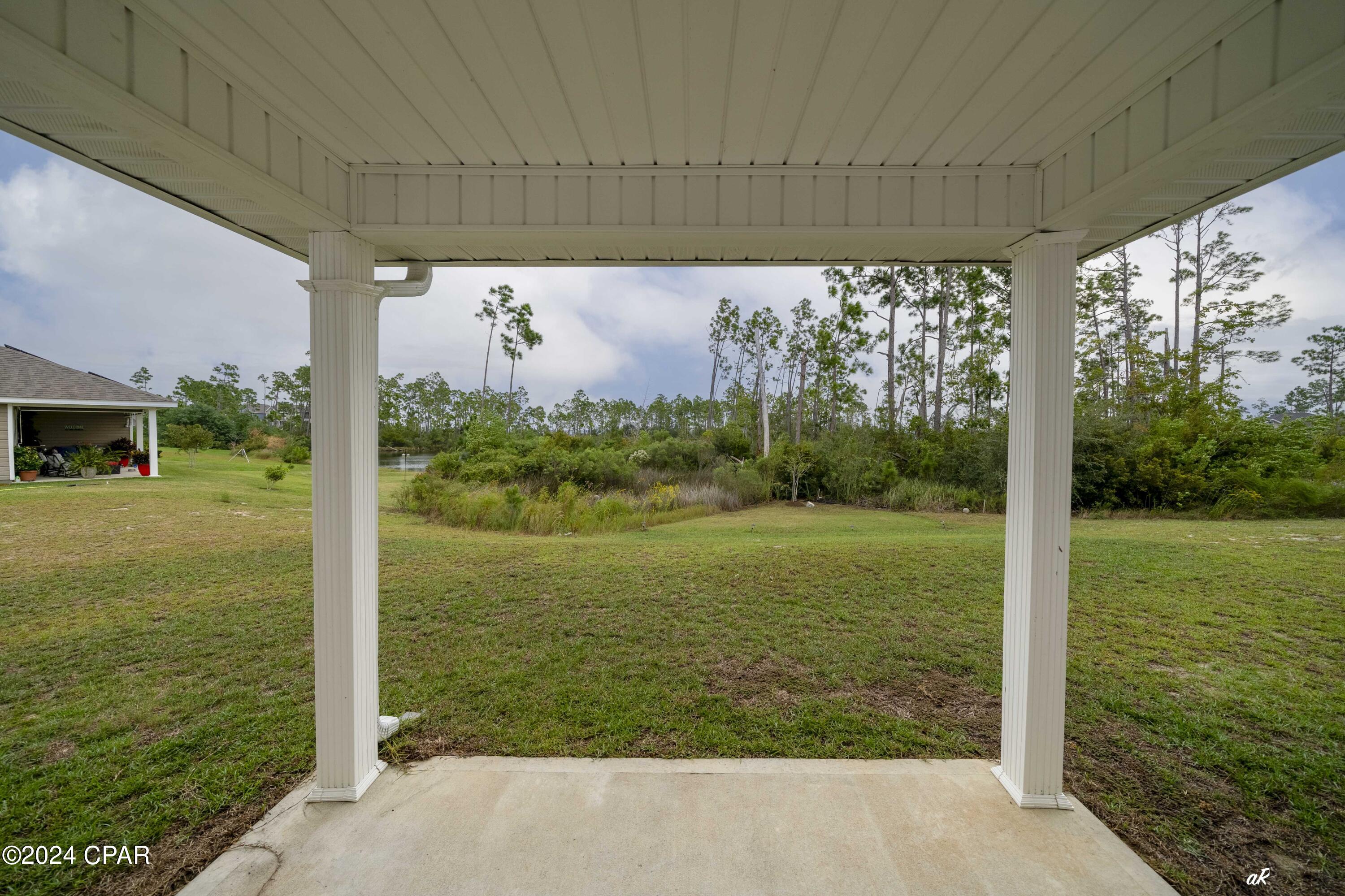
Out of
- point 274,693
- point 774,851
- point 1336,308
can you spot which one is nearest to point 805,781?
point 774,851

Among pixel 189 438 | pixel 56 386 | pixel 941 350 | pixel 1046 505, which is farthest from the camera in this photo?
pixel 941 350

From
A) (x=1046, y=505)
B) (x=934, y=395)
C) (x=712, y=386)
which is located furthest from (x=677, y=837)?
(x=712, y=386)

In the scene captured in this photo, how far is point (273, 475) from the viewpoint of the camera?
21.5ft

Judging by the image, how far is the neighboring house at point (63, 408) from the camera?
14.3 ft

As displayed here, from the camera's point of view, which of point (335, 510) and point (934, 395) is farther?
point (934, 395)

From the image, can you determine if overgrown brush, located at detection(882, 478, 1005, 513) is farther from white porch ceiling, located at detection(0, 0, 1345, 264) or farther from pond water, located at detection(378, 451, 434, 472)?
pond water, located at detection(378, 451, 434, 472)

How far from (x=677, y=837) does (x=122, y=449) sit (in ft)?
26.0

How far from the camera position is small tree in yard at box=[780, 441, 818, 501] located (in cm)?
818

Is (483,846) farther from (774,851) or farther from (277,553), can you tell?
(277,553)

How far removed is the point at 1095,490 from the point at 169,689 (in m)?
9.11

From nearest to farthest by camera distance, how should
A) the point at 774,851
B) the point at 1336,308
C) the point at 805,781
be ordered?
Result: the point at 774,851 < the point at 805,781 < the point at 1336,308

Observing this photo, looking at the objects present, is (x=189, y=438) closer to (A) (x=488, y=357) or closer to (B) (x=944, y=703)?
(A) (x=488, y=357)

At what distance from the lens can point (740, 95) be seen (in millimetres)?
1406
